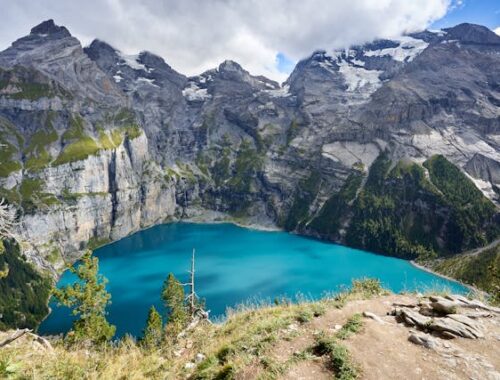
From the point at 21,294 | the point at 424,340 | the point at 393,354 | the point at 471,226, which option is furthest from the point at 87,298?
the point at 471,226

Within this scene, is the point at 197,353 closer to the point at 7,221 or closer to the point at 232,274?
the point at 7,221

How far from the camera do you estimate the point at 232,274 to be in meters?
144

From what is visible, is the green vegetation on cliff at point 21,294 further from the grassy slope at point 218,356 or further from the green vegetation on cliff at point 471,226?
the green vegetation on cliff at point 471,226

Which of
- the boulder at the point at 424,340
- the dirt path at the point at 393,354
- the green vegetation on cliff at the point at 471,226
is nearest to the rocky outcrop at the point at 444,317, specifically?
the boulder at the point at 424,340

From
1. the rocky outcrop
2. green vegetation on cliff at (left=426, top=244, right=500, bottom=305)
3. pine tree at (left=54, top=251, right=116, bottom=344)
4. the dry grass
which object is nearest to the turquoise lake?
green vegetation on cliff at (left=426, top=244, right=500, bottom=305)

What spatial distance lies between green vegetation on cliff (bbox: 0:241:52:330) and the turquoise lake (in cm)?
605

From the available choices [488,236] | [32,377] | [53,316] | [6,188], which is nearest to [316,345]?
[32,377]

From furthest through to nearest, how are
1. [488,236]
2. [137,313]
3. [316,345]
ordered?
1. [488,236]
2. [137,313]
3. [316,345]

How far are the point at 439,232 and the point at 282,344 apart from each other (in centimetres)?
20747

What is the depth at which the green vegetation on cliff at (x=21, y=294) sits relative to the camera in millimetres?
126562

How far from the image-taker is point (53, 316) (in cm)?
12294

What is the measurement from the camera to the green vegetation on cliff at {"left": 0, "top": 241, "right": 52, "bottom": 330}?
127 meters

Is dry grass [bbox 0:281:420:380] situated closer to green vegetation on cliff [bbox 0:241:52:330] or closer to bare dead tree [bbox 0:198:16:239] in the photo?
bare dead tree [bbox 0:198:16:239]

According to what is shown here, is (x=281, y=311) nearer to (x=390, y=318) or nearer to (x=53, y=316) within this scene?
(x=390, y=318)
